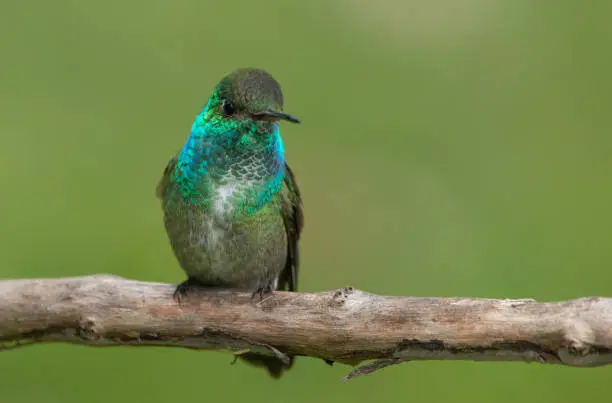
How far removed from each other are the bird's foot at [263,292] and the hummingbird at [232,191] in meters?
0.02

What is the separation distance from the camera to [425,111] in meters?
6.07

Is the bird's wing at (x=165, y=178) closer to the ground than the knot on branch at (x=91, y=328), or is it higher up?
higher up

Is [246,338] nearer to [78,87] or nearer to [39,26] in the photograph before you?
[78,87]

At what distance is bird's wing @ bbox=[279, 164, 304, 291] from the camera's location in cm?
340

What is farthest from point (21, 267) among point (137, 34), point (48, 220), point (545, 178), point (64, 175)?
point (545, 178)

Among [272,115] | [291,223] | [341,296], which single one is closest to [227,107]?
[272,115]

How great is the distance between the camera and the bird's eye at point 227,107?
312 cm

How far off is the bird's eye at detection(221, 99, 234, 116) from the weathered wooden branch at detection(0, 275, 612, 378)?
25.2 inches

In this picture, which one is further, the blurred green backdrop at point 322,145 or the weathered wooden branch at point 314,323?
the blurred green backdrop at point 322,145

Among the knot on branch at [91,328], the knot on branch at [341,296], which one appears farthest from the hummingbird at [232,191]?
the knot on branch at [341,296]

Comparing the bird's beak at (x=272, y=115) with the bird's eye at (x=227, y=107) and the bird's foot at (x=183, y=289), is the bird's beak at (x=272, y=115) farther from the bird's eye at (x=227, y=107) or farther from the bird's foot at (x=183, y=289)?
the bird's foot at (x=183, y=289)

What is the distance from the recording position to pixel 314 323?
9.01 ft

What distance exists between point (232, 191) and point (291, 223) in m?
0.40

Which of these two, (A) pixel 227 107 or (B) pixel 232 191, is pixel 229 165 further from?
(A) pixel 227 107
